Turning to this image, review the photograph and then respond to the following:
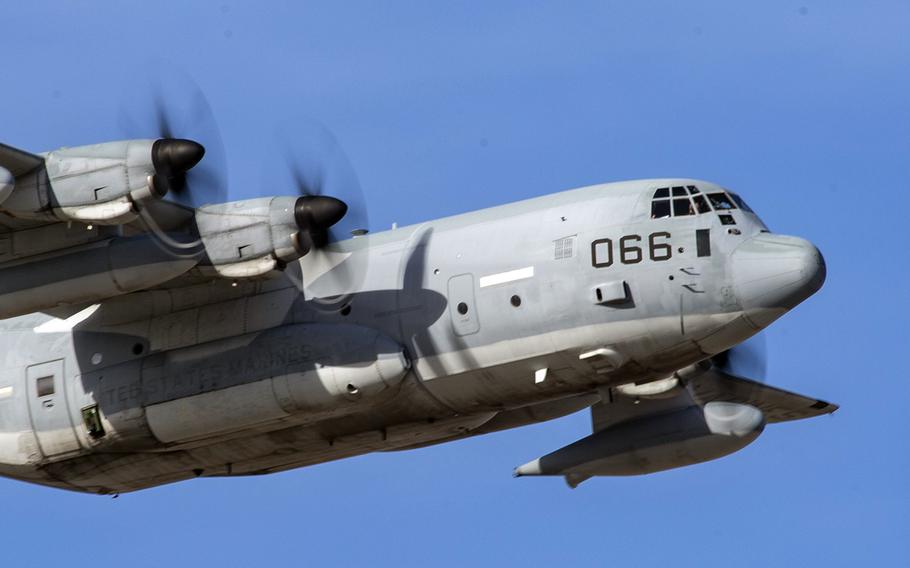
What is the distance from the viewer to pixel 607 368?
1093 inches

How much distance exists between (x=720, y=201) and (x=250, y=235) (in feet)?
22.7

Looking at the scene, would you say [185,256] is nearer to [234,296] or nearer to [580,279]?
[234,296]

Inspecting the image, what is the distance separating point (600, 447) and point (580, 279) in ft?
14.4

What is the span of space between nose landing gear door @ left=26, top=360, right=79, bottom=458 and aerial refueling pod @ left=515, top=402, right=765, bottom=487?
722 centimetres

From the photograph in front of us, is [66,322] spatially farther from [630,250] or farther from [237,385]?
[630,250]

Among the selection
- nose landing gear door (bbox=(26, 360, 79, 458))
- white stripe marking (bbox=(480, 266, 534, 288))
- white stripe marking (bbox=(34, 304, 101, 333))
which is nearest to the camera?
white stripe marking (bbox=(480, 266, 534, 288))

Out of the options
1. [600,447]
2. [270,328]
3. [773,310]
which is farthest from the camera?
[600,447]

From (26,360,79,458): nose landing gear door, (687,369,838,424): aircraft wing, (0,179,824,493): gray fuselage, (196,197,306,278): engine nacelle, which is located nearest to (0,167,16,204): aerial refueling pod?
(196,197,306,278): engine nacelle

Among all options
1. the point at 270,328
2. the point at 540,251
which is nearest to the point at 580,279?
the point at 540,251

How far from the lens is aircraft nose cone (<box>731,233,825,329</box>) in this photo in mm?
27172

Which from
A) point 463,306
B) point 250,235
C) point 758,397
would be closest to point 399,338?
point 463,306

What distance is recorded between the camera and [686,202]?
28.1 metres

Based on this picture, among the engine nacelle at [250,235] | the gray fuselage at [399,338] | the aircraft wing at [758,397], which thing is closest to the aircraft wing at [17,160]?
the engine nacelle at [250,235]

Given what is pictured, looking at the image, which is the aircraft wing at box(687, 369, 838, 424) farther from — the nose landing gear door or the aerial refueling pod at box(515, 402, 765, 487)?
the nose landing gear door
